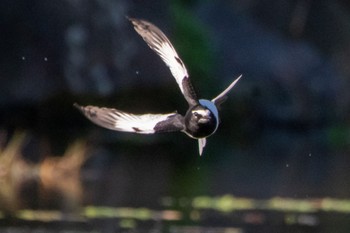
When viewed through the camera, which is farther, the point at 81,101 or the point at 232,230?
the point at 81,101

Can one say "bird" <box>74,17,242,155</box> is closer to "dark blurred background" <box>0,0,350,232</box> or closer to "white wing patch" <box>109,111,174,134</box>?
"white wing patch" <box>109,111,174,134</box>

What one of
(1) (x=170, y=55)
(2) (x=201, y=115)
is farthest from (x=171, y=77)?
(2) (x=201, y=115)

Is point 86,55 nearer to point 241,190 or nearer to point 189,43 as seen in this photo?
point 189,43

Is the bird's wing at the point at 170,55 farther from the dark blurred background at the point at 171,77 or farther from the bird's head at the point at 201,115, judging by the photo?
the dark blurred background at the point at 171,77

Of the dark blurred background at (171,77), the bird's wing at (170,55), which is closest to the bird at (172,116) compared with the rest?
the bird's wing at (170,55)

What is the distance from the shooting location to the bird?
162 cm

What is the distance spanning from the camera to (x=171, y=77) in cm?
424

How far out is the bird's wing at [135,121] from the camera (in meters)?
1.68

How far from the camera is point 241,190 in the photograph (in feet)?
11.6

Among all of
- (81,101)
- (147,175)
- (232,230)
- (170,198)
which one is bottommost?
(232,230)

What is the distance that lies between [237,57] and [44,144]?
0.76 meters

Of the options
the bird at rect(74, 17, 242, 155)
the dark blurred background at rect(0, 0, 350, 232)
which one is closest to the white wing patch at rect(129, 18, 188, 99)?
the bird at rect(74, 17, 242, 155)

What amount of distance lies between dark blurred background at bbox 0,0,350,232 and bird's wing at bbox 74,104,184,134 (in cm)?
232

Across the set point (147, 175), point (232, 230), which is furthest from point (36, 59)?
point (232, 230)
